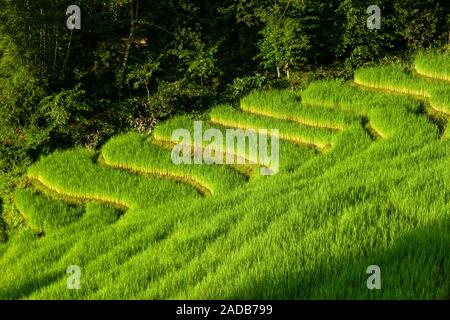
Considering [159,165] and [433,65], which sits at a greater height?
[433,65]

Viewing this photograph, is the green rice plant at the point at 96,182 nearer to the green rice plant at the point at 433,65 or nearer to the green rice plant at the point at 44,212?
the green rice plant at the point at 44,212

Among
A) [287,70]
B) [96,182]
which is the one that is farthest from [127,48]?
[96,182]

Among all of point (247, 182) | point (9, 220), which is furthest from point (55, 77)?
point (247, 182)

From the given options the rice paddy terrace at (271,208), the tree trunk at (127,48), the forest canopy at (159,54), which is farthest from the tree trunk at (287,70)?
the tree trunk at (127,48)

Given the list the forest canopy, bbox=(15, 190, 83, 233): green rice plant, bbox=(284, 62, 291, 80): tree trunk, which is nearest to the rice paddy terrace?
bbox=(15, 190, 83, 233): green rice plant

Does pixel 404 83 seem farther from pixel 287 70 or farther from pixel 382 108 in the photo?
pixel 287 70

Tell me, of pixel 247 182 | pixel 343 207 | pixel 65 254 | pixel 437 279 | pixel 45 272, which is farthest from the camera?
pixel 247 182

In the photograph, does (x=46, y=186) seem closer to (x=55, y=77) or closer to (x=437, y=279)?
(x=55, y=77)
